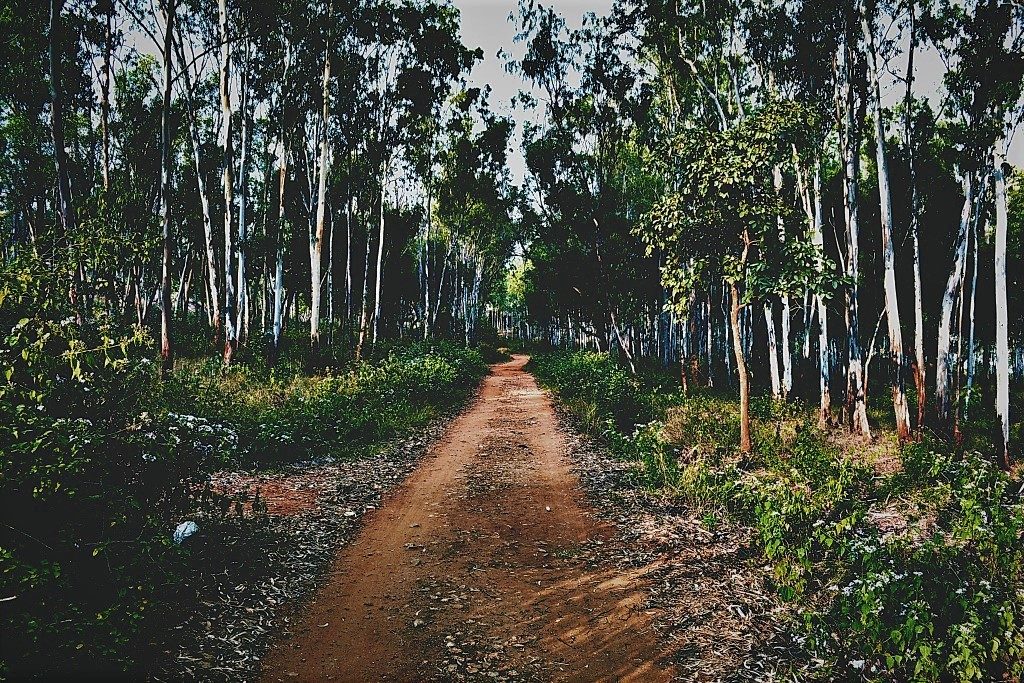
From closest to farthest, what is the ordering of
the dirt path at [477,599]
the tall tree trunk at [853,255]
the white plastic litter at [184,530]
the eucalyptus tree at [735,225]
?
the dirt path at [477,599] < the white plastic litter at [184,530] < the eucalyptus tree at [735,225] < the tall tree trunk at [853,255]

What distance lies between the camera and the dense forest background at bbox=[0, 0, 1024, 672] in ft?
16.1

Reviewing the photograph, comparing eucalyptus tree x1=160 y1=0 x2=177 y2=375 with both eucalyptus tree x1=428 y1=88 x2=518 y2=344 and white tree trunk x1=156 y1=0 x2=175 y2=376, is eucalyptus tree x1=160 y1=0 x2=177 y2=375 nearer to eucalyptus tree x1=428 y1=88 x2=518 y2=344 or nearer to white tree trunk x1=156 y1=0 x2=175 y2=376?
white tree trunk x1=156 y1=0 x2=175 y2=376

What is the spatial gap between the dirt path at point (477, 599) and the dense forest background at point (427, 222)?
1.53 meters

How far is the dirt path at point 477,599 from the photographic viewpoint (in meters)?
4.82

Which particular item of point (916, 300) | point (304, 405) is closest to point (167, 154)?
point (304, 405)

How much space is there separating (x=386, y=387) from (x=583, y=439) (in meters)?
5.85

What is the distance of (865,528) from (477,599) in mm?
4449

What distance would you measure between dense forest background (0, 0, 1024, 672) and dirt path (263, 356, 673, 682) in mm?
1527

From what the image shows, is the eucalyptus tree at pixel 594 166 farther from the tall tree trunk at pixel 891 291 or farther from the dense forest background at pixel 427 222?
the tall tree trunk at pixel 891 291

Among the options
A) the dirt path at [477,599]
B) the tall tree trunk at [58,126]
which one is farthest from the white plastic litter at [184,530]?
the tall tree trunk at [58,126]

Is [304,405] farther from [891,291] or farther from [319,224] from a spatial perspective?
[891,291]

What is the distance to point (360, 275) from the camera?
4088 cm

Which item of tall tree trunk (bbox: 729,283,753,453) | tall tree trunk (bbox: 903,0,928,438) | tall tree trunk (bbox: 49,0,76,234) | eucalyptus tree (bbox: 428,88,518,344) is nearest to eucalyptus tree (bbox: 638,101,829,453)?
tall tree trunk (bbox: 729,283,753,453)

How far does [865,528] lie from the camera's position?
705 cm
